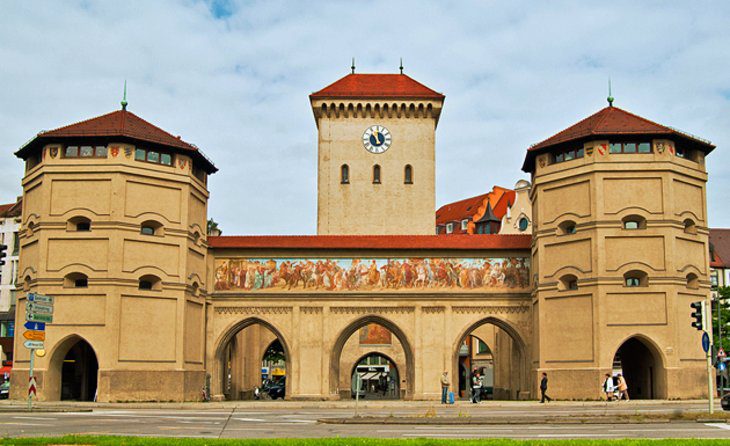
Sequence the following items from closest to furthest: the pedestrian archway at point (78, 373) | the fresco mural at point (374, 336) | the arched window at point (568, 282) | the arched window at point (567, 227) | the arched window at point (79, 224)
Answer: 1. the arched window at point (79, 224)
2. the arched window at point (568, 282)
3. the arched window at point (567, 227)
4. the pedestrian archway at point (78, 373)
5. the fresco mural at point (374, 336)

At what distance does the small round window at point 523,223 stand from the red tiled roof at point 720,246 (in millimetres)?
16341

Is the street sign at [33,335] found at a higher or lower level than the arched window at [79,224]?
lower

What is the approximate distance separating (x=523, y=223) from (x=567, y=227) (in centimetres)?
3956

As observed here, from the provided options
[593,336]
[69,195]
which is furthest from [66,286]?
[593,336]

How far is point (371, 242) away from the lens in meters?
47.2

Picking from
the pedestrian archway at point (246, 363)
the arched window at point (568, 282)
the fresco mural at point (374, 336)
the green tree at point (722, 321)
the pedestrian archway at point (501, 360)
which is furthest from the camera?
the fresco mural at point (374, 336)

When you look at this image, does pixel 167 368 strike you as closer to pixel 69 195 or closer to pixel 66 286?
pixel 66 286

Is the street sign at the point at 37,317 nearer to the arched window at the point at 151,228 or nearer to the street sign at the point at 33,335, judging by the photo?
the street sign at the point at 33,335

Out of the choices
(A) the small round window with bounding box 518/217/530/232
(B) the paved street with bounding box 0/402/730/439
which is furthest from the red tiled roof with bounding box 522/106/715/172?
(A) the small round window with bounding box 518/217/530/232

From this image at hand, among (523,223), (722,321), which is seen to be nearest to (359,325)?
(722,321)

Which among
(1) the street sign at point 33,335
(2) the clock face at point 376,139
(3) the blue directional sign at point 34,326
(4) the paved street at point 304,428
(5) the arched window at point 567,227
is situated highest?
(2) the clock face at point 376,139

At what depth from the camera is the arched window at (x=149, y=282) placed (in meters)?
42.8

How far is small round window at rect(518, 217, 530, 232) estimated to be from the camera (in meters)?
82.3

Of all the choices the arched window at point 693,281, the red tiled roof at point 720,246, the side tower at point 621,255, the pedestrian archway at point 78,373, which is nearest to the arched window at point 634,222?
the side tower at point 621,255
